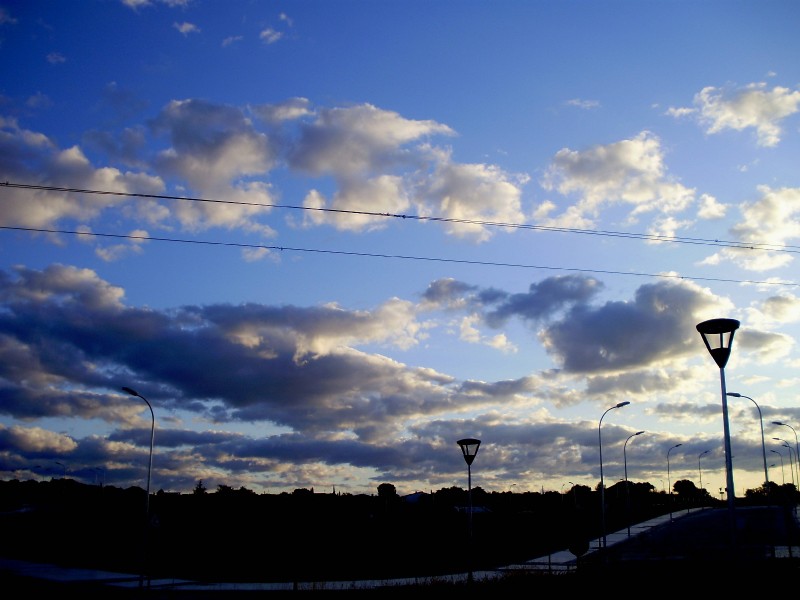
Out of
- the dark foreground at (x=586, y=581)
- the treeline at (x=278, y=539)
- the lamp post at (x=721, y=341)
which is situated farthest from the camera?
the treeline at (x=278, y=539)

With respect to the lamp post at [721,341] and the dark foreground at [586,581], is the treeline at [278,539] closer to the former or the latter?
the dark foreground at [586,581]

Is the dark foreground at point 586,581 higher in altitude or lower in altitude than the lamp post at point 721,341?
lower

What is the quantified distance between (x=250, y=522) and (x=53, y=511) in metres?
36.3

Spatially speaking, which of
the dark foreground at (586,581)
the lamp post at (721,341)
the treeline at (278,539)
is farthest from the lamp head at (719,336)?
the treeline at (278,539)

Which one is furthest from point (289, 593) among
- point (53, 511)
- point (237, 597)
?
point (53, 511)

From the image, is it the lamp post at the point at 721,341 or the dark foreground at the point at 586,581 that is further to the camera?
the dark foreground at the point at 586,581

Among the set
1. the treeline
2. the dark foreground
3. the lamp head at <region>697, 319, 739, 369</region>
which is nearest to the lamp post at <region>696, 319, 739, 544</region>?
the lamp head at <region>697, 319, 739, 369</region>

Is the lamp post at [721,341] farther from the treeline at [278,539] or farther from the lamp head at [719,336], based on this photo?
the treeline at [278,539]

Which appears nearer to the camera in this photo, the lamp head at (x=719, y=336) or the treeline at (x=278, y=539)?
the lamp head at (x=719, y=336)

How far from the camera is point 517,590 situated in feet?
74.4

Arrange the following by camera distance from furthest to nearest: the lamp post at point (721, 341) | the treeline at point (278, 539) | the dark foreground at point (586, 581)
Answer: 1. the treeline at point (278, 539)
2. the dark foreground at point (586, 581)
3. the lamp post at point (721, 341)

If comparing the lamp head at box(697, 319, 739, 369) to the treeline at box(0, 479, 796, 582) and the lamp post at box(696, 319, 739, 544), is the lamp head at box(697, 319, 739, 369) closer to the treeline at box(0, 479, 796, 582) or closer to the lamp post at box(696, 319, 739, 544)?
the lamp post at box(696, 319, 739, 544)

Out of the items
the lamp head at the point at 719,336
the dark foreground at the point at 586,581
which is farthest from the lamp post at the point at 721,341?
the dark foreground at the point at 586,581

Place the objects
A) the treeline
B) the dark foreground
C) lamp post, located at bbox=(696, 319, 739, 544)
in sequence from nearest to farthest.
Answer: lamp post, located at bbox=(696, 319, 739, 544)
the dark foreground
the treeline
